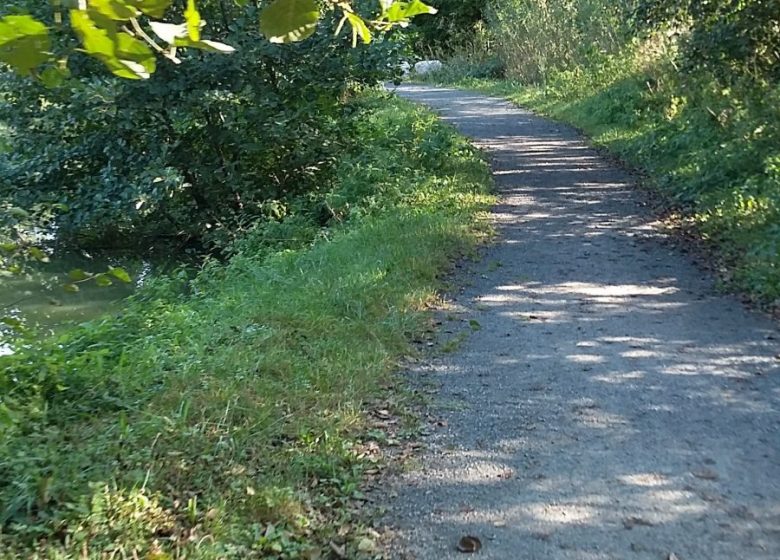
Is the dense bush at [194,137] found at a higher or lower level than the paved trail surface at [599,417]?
higher

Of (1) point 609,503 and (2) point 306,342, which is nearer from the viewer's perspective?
(1) point 609,503

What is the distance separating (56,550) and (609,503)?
8.19 ft

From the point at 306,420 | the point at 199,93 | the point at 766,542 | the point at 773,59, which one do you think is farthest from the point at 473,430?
the point at 773,59

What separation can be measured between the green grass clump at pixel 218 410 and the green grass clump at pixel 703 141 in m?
2.88

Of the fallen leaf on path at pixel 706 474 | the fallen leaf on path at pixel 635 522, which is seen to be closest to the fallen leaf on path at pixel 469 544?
the fallen leaf on path at pixel 635 522

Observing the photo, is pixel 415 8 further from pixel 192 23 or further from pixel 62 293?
pixel 62 293

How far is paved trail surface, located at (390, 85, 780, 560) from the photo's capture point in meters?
3.95

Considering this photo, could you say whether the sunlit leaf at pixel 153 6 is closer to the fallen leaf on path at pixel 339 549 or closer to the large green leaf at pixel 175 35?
the large green leaf at pixel 175 35

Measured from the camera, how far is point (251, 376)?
541 centimetres

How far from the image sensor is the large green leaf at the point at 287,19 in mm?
1701

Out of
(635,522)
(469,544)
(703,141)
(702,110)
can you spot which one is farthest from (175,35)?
(702,110)

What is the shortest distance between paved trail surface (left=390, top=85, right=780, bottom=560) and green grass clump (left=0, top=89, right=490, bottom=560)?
18.2 inches

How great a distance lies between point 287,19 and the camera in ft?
5.61

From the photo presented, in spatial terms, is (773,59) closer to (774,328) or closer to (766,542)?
(774,328)
